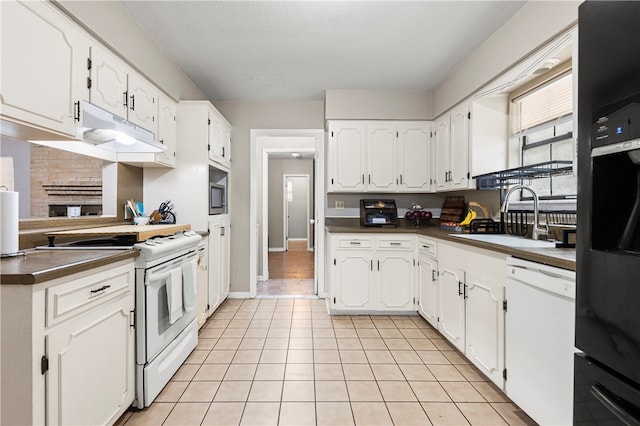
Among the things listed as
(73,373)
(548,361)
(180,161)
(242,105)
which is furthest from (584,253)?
(242,105)

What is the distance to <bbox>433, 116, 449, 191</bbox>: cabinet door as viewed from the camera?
333 centimetres

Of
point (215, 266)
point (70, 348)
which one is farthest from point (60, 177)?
point (215, 266)

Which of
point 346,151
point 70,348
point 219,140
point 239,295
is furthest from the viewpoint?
point 239,295

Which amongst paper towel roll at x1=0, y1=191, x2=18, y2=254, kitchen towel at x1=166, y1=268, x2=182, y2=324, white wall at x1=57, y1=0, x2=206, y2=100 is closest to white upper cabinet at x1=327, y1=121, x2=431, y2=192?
white wall at x1=57, y1=0, x2=206, y2=100

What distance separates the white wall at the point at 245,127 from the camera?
404 centimetres

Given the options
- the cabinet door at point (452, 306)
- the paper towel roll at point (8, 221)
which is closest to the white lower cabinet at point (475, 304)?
the cabinet door at point (452, 306)

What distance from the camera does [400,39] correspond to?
257cm

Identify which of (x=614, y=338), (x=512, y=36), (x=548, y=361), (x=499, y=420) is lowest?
(x=499, y=420)

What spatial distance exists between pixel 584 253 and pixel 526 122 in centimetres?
203

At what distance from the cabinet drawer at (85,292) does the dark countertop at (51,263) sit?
53 millimetres

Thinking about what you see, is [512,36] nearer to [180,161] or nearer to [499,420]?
[499,420]

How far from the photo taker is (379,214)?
374cm

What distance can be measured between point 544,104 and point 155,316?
310cm

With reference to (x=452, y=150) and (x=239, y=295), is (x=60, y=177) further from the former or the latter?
(x=452, y=150)
